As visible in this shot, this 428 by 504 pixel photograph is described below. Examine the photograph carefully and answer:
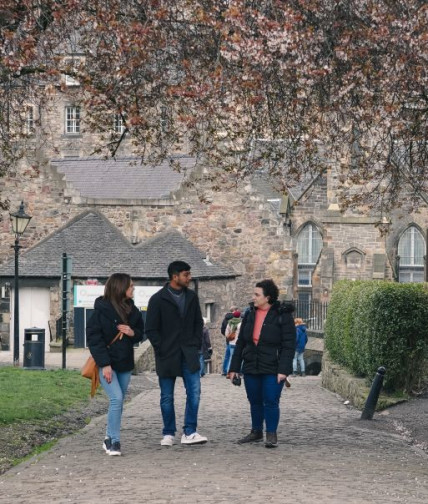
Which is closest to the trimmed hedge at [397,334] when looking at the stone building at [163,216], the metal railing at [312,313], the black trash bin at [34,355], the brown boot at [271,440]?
the brown boot at [271,440]

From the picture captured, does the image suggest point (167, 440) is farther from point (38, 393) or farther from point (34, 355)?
point (34, 355)

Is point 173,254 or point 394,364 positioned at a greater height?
point 173,254

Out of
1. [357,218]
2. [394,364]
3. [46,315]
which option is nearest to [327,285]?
[357,218]

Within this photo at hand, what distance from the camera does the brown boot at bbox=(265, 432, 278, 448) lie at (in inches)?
573

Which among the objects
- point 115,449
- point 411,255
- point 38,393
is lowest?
point 115,449

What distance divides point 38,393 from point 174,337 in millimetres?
8174

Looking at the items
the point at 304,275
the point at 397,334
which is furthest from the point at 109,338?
the point at 304,275

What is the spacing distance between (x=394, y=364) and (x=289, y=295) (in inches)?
1191

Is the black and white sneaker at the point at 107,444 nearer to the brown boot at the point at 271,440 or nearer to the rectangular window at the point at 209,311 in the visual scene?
the brown boot at the point at 271,440

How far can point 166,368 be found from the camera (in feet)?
47.2

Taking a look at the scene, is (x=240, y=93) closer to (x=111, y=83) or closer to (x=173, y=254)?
(x=111, y=83)

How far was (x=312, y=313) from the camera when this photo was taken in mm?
48562

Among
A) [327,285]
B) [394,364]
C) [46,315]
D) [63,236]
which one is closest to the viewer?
[394,364]

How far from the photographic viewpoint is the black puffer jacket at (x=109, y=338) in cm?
1379
